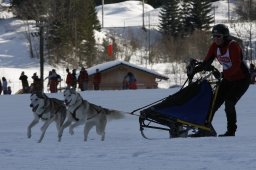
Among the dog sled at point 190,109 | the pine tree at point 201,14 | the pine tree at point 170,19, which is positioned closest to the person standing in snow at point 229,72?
Answer: the dog sled at point 190,109

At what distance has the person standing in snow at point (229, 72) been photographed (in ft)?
26.5

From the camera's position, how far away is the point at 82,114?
9906 millimetres

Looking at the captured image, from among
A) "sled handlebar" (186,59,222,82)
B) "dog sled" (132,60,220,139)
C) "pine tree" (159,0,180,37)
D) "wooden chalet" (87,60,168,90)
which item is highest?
"pine tree" (159,0,180,37)

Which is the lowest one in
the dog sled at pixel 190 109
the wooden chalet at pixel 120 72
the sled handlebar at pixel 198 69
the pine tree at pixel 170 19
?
the wooden chalet at pixel 120 72

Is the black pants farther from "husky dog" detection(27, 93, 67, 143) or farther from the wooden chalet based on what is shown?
the wooden chalet

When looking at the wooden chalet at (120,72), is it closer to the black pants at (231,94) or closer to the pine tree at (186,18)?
the pine tree at (186,18)

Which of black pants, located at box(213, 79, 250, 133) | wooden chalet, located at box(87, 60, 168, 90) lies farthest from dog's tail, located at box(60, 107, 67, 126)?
wooden chalet, located at box(87, 60, 168, 90)

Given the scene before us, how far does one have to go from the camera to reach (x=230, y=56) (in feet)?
26.5

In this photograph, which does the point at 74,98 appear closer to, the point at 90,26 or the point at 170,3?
the point at 90,26

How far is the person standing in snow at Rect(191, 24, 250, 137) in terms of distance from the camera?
26.5 ft

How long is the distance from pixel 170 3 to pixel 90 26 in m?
10.5

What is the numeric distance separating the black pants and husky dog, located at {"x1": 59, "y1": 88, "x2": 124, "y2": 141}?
2418 millimetres

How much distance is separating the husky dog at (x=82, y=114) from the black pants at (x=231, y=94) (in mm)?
2418

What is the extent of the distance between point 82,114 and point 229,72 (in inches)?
108
